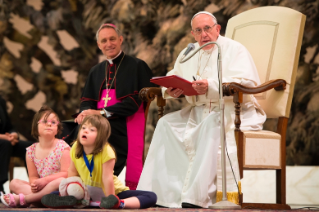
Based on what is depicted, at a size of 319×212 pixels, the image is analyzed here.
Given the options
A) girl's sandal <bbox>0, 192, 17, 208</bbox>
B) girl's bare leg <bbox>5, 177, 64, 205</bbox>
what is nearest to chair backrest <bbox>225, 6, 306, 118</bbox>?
girl's bare leg <bbox>5, 177, 64, 205</bbox>

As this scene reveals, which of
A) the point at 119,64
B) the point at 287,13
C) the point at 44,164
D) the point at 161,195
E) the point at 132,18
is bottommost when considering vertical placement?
the point at 161,195

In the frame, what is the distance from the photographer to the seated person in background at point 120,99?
4.39m

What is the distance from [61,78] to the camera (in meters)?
7.20

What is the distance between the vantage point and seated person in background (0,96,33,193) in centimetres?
523

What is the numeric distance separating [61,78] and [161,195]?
13.0 feet

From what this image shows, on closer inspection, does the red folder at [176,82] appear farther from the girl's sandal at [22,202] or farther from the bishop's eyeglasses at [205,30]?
the girl's sandal at [22,202]

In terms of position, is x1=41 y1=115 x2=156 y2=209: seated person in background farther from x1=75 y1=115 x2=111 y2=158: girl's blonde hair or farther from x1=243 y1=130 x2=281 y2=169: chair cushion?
x1=243 y1=130 x2=281 y2=169: chair cushion

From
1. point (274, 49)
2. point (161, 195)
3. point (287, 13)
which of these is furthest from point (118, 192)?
point (287, 13)

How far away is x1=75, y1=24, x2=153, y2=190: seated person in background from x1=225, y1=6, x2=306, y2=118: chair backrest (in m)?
1.16

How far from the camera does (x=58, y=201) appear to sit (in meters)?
2.87

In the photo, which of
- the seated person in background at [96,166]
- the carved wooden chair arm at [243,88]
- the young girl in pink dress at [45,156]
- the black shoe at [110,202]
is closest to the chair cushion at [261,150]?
the carved wooden chair arm at [243,88]

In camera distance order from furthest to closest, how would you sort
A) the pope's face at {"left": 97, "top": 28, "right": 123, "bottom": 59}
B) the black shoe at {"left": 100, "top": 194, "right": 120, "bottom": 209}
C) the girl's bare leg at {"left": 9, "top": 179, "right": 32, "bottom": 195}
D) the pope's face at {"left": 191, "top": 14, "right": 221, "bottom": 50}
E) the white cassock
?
the pope's face at {"left": 97, "top": 28, "right": 123, "bottom": 59} < the pope's face at {"left": 191, "top": 14, "right": 221, "bottom": 50} < the white cassock < the girl's bare leg at {"left": 9, "top": 179, "right": 32, "bottom": 195} < the black shoe at {"left": 100, "top": 194, "right": 120, "bottom": 209}

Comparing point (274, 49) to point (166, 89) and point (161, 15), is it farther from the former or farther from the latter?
point (161, 15)

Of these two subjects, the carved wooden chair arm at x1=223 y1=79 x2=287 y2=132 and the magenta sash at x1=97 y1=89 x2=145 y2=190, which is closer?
the carved wooden chair arm at x1=223 y1=79 x2=287 y2=132
